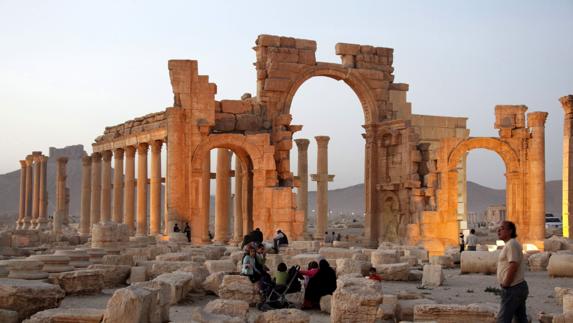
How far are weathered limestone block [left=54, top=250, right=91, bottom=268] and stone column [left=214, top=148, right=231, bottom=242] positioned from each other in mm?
14847

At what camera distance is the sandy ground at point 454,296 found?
12.1 m

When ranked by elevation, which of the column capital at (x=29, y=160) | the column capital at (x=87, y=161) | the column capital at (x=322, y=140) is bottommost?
the column capital at (x=87, y=161)

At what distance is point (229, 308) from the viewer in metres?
11.0

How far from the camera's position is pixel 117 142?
112 feet

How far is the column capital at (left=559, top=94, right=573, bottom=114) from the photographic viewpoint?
87.6ft

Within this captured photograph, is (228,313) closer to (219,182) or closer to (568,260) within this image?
(568,260)

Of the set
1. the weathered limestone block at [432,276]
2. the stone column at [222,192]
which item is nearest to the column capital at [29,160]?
the stone column at [222,192]

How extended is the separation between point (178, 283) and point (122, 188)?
2404 centimetres

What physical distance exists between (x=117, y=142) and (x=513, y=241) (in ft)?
88.4

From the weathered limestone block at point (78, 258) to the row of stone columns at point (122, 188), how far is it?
492 inches

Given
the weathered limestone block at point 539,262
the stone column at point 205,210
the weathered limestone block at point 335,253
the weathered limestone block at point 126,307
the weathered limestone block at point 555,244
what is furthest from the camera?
the stone column at point 205,210

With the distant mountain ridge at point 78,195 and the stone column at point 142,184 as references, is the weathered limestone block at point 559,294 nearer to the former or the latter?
the stone column at point 142,184

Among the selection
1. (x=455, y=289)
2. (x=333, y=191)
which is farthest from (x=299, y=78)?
(x=333, y=191)

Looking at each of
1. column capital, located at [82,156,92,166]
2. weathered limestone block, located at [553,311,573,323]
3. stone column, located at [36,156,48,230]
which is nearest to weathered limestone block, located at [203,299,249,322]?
weathered limestone block, located at [553,311,573,323]
